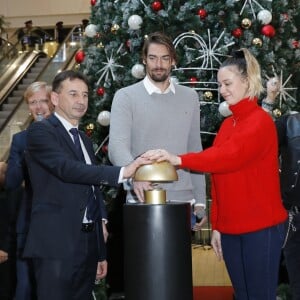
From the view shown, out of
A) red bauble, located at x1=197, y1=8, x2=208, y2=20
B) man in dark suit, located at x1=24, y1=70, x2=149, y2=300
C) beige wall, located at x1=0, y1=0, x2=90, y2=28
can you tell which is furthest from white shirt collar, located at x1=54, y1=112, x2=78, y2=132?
beige wall, located at x1=0, y1=0, x2=90, y2=28

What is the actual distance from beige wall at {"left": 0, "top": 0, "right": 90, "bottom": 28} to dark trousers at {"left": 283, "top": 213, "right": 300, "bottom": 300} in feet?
66.2

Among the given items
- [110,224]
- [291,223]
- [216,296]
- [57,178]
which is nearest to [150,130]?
[57,178]

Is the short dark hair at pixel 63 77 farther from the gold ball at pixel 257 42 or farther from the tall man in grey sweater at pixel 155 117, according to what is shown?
the gold ball at pixel 257 42

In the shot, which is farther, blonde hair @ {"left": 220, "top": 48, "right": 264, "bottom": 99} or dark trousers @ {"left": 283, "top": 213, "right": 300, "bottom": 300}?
dark trousers @ {"left": 283, "top": 213, "right": 300, "bottom": 300}

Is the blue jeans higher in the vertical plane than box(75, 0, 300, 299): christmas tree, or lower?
lower

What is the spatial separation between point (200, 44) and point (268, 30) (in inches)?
23.8

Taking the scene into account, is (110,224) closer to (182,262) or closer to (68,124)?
(68,124)

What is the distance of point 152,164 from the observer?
2775mm

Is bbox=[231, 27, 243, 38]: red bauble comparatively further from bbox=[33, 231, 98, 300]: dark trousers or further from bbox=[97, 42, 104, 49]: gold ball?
bbox=[33, 231, 98, 300]: dark trousers

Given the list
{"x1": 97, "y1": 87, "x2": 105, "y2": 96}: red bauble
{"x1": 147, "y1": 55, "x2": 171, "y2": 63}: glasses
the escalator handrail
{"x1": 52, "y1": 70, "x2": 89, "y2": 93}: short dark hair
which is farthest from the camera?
the escalator handrail

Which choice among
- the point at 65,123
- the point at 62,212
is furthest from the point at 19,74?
the point at 62,212

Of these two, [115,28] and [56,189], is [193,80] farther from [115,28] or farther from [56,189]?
[56,189]

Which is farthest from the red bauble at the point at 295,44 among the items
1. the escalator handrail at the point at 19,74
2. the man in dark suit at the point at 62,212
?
the escalator handrail at the point at 19,74

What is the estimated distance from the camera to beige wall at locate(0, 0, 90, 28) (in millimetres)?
23172
